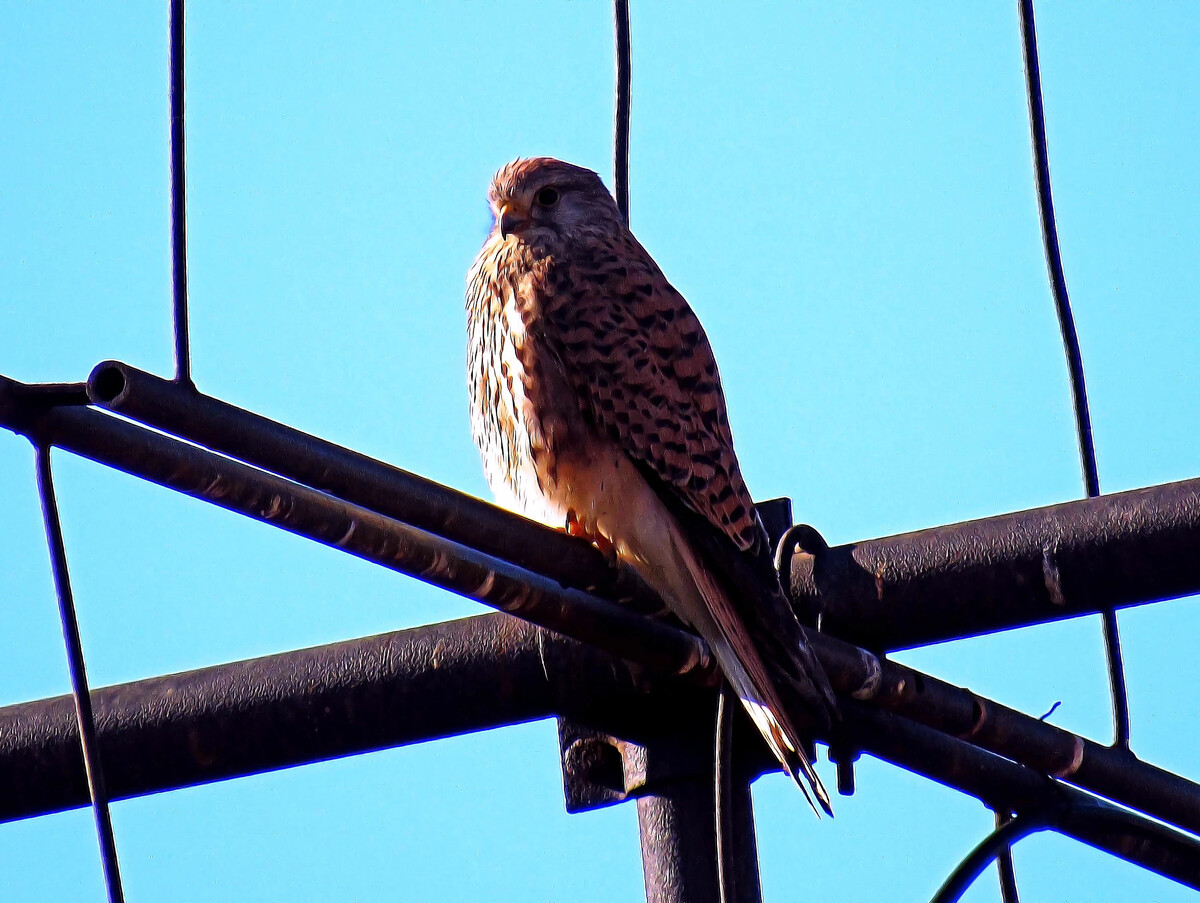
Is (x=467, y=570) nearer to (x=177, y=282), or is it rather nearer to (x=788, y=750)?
(x=177, y=282)

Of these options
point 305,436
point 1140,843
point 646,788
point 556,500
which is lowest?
point 1140,843

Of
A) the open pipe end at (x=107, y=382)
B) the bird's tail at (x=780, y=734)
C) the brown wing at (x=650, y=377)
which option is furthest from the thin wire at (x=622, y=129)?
the open pipe end at (x=107, y=382)

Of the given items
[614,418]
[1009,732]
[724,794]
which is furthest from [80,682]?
[614,418]

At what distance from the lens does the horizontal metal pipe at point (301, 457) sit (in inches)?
62.2

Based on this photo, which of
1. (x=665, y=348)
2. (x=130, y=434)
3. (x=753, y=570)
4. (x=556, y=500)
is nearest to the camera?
(x=130, y=434)

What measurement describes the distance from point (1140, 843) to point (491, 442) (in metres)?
1.71

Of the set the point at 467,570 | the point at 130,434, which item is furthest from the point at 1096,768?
the point at 130,434

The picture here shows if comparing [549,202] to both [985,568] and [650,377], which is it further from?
[985,568]

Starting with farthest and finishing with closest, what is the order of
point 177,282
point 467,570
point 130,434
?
point 177,282, point 467,570, point 130,434

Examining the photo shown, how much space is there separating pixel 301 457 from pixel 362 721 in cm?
66

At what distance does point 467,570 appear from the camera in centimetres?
184

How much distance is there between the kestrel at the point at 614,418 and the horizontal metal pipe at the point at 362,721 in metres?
0.46

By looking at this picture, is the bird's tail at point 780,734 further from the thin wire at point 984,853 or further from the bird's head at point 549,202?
the bird's head at point 549,202

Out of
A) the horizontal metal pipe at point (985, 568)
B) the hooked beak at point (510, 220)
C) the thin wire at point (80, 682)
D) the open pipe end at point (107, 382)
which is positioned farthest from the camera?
the hooked beak at point (510, 220)
